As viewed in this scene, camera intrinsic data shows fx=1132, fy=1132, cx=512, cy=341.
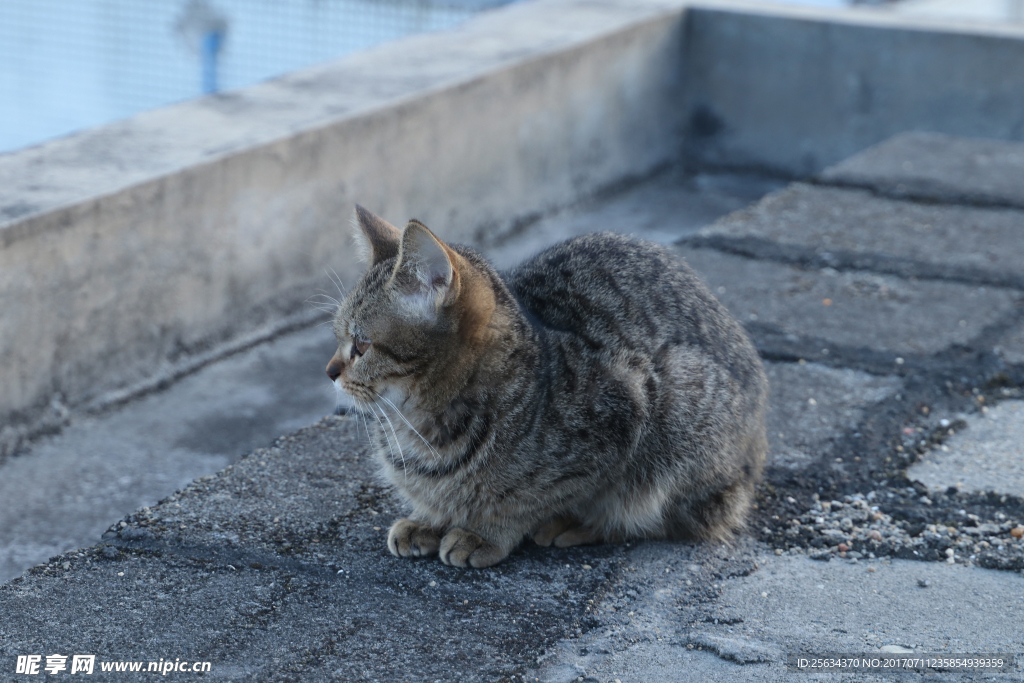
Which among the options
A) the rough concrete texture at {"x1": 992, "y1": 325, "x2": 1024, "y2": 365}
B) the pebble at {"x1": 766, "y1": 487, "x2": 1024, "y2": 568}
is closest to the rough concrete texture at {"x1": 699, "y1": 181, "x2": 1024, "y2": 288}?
the rough concrete texture at {"x1": 992, "y1": 325, "x2": 1024, "y2": 365}

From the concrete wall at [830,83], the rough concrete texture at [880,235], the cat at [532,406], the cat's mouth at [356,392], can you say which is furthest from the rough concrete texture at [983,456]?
the concrete wall at [830,83]

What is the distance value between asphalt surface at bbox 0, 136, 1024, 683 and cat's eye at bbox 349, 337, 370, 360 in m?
0.24

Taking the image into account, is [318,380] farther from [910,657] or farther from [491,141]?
[910,657]

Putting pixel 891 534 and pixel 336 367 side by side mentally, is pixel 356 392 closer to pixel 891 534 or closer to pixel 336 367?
pixel 336 367

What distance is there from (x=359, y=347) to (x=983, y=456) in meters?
1.39

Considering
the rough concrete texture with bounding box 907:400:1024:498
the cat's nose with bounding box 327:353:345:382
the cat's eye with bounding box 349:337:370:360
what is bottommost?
the rough concrete texture with bounding box 907:400:1024:498

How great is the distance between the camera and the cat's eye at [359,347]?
210 cm

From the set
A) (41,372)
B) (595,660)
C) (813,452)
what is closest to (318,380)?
(41,372)

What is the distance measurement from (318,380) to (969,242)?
2.26 m

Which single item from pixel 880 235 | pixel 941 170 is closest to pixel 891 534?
pixel 880 235

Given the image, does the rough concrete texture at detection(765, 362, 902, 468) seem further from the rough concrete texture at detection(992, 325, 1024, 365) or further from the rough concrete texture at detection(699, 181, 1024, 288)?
the rough concrete texture at detection(699, 181, 1024, 288)

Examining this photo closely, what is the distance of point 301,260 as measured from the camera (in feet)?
13.8

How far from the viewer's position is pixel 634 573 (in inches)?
80.9

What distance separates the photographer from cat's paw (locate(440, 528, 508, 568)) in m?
2.05
